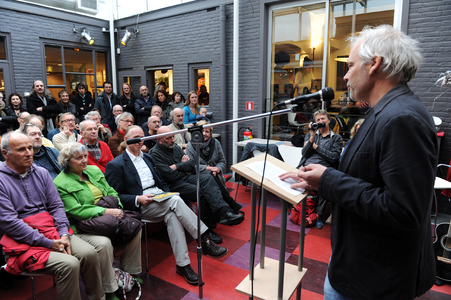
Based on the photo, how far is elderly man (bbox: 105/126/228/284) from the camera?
271cm

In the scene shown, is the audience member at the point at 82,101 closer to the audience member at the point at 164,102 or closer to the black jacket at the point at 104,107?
the black jacket at the point at 104,107

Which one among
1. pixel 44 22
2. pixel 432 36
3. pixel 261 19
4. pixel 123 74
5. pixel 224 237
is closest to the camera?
pixel 224 237

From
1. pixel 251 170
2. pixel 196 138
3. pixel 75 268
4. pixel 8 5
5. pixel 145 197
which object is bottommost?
pixel 75 268

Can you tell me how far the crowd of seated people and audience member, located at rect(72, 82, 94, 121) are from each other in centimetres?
308

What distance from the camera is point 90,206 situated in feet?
8.07

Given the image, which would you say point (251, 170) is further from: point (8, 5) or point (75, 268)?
point (8, 5)

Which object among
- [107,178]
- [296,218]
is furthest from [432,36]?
[107,178]

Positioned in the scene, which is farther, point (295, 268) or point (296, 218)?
point (296, 218)

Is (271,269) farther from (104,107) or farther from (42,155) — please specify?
(104,107)

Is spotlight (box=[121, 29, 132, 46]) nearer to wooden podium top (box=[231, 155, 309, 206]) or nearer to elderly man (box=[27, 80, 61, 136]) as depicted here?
elderly man (box=[27, 80, 61, 136])

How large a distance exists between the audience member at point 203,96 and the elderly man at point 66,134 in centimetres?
321

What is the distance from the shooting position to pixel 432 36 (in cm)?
417

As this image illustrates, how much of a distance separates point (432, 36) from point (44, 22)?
7.48 meters

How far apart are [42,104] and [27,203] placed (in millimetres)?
4588
